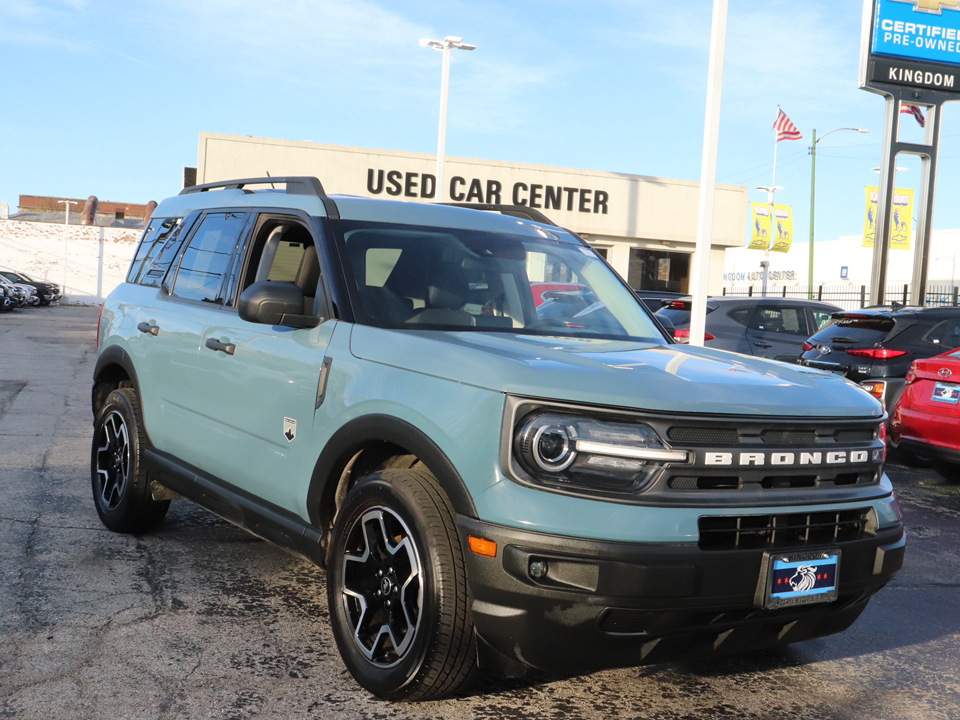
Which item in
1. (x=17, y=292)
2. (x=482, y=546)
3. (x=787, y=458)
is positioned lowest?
(x=17, y=292)

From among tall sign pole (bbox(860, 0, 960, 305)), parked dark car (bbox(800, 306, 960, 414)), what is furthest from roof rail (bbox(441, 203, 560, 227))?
tall sign pole (bbox(860, 0, 960, 305))

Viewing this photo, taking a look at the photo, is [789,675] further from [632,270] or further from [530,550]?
[632,270]

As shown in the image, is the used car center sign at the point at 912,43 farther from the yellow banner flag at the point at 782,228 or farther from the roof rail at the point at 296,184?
the yellow banner flag at the point at 782,228

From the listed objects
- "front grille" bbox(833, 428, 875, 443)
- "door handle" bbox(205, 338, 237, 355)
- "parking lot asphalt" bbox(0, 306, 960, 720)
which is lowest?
"parking lot asphalt" bbox(0, 306, 960, 720)

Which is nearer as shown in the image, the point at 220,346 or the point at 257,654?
the point at 257,654

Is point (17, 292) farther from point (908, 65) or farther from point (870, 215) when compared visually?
point (870, 215)

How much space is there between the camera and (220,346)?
4.68 metres

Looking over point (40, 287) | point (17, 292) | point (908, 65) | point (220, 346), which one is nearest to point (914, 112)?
point (908, 65)

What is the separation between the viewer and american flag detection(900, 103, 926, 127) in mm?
18763

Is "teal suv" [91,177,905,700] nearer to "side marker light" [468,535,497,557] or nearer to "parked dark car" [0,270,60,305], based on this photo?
"side marker light" [468,535,497,557]

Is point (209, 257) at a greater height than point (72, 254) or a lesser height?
lesser

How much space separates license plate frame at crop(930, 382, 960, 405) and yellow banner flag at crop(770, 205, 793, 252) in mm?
35131

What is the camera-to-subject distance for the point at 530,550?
299 cm

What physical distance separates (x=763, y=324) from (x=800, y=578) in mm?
11445
